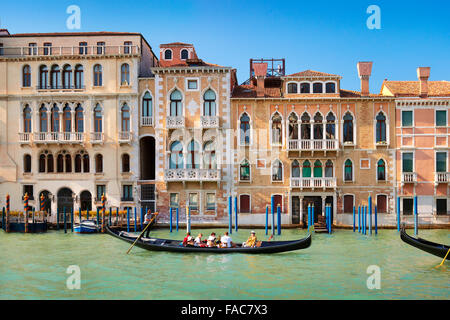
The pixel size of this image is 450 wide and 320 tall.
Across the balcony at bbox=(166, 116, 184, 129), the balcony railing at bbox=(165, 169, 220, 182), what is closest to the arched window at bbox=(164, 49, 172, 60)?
the balcony at bbox=(166, 116, 184, 129)

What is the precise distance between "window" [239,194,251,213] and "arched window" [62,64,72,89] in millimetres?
9611

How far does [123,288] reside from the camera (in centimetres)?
1124

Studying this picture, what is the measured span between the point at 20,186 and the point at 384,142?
1703 centimetres

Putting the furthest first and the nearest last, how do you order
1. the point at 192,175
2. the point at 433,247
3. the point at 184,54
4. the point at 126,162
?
the point at 184,54 < the point at 126,162 < the point at 192,175 < the point at 433,247

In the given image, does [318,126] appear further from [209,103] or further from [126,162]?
[126,162]

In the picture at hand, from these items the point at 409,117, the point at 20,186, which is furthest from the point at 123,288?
the point at 409,117

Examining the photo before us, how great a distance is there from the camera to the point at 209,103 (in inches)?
→ 886

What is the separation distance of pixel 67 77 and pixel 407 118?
15.8 m

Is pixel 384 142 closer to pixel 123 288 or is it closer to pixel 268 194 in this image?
pixel 268 194

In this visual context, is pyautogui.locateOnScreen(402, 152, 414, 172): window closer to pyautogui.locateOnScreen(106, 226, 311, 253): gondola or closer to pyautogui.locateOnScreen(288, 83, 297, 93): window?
pyautogui.locateOnScreen(288, 83, 297, 93): window

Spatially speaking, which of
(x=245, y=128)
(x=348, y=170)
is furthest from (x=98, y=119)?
(x=348, y=170)

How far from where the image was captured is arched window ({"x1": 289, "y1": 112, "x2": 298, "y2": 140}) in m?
22.2

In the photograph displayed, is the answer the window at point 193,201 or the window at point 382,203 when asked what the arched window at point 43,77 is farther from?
the window at point 382,203
